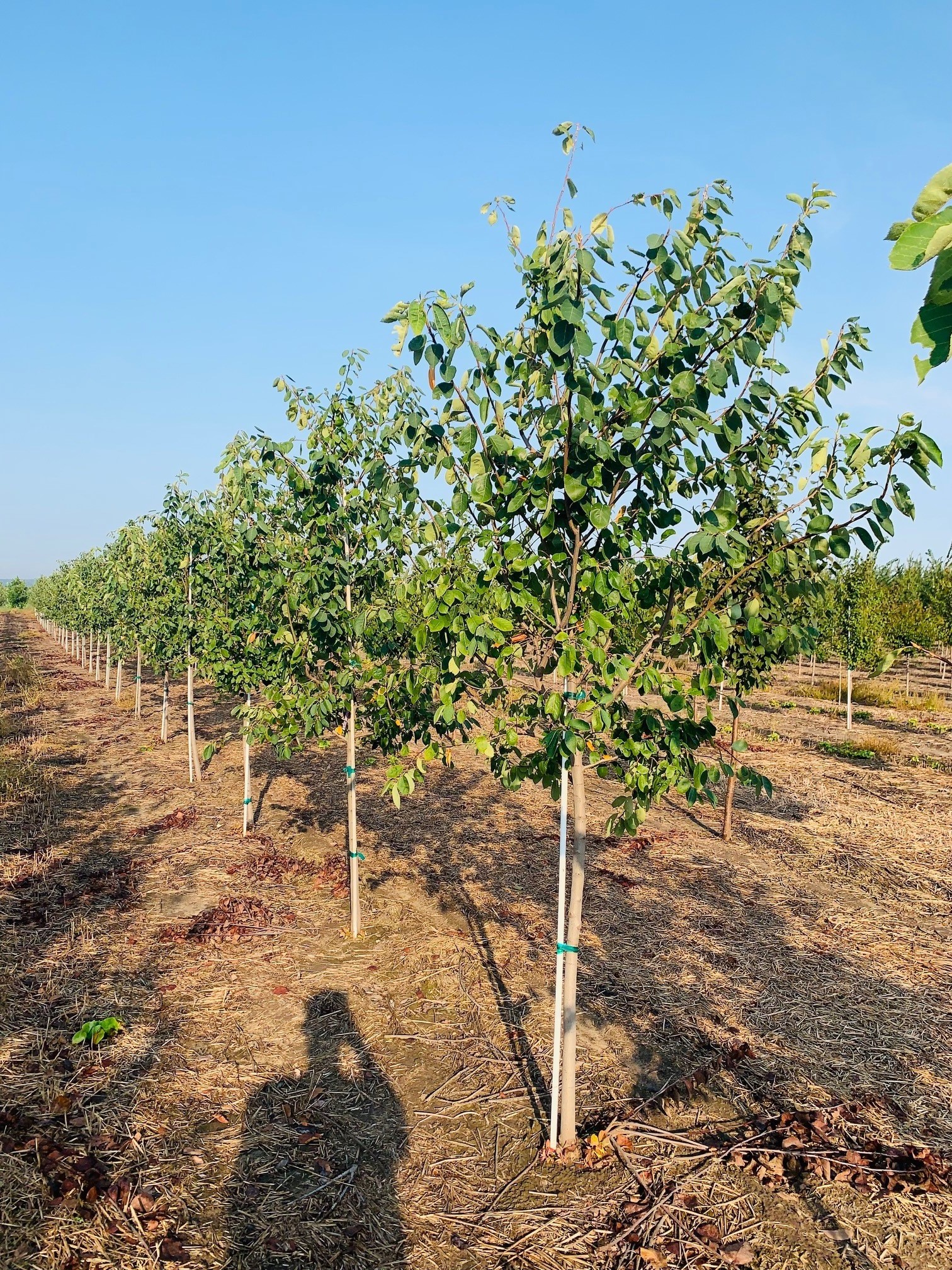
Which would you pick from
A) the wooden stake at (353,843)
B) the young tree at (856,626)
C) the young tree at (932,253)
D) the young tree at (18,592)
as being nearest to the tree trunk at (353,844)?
the wooden stake at (353,843)

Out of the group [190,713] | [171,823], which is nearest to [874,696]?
[190,713]

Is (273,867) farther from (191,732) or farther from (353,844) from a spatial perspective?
(191,732)

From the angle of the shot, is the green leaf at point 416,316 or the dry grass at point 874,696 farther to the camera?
the dry grass at point 874,696

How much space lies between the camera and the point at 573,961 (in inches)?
178

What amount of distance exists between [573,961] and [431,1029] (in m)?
1.97

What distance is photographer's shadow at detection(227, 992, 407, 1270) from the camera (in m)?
3.80

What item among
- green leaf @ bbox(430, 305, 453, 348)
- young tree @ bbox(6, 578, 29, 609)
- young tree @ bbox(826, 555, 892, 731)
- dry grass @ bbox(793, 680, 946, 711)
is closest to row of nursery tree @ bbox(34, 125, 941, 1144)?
green leaf @ bbox(430, 305, 453, 348)

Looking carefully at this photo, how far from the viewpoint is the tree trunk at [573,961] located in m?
4.38

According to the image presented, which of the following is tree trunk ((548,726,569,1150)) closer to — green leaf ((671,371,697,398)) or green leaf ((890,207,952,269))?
green leaf ((671,371,697,398))

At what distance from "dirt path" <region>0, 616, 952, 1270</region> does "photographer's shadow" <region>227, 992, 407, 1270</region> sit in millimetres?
17

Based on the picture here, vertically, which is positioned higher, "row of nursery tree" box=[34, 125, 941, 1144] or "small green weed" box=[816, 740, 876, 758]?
"row of nursery tree" box=[34, 125, 941, 1144]

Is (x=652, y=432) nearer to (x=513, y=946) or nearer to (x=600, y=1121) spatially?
(x=600, y=1121)

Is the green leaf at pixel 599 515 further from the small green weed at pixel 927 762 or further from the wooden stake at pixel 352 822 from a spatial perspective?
the small green weed at pixel 927 762

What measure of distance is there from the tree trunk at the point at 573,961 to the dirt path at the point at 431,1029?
31 centimetres
